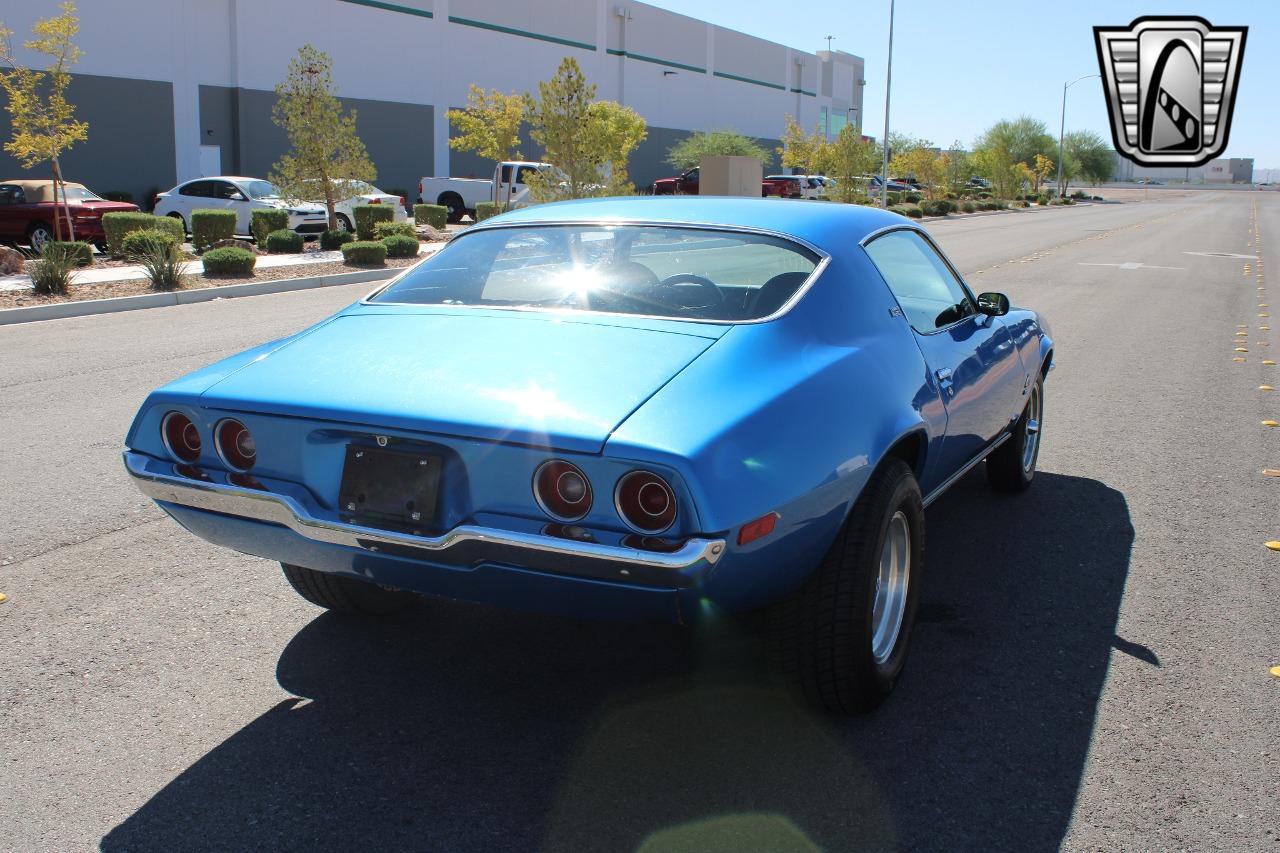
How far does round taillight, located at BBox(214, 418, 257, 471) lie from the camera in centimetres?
323

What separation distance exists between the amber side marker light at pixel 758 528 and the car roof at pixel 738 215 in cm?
133

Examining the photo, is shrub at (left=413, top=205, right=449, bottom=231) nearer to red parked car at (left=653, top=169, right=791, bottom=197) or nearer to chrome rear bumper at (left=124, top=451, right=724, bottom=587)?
red parked car at (left=653, top=169, right=791, bottom=197)

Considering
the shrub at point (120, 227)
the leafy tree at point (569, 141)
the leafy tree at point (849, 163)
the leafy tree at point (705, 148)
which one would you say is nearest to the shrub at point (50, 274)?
the shrub at point (120, 227)

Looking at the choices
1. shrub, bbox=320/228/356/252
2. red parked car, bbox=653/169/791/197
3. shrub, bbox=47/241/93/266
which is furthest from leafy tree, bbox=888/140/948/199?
shrub, bbox=47/241/93/266

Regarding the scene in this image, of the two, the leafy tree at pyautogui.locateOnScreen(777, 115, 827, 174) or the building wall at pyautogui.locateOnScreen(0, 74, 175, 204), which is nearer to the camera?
the building wall at pyautogui.locateOnScreen(0, 74, 175, 204)

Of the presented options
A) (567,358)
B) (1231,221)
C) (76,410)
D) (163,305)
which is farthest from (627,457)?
(1231,221)

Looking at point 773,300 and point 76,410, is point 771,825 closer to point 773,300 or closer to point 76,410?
point 773,300

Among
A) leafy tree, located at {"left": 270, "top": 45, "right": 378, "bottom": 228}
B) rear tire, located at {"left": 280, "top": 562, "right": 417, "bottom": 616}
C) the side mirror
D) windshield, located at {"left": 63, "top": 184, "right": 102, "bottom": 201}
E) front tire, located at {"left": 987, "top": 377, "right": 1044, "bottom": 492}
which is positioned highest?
leafy tree, located at {"left": 270, "top": 45, "right": 378, "bottom": 228}

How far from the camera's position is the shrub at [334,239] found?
74.0 feet

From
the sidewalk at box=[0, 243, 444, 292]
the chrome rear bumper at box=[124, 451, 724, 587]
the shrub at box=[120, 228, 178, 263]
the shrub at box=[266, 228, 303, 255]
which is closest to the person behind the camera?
the chrome rear bumper at box=[124, 451, 724, 587]

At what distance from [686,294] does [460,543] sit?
136cm

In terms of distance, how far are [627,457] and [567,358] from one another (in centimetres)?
62

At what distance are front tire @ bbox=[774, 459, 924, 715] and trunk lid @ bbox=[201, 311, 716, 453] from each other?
67 cm

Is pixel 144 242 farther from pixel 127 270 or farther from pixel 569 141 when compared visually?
pixel 569 141
